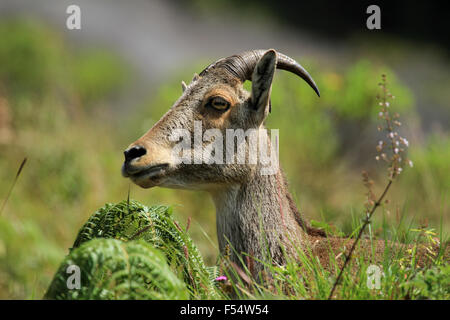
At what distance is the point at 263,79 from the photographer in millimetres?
4395

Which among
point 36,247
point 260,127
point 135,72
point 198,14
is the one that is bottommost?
point 36,247

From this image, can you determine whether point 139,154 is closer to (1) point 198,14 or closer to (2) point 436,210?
(2) point 436,210

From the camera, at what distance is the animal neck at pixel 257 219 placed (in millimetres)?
4156

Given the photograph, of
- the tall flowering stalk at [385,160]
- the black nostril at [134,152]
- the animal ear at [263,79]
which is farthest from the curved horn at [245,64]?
the tall flowering stalk at [385,160]

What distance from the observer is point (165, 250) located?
12.5 ft

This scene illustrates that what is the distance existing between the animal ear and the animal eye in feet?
0.79

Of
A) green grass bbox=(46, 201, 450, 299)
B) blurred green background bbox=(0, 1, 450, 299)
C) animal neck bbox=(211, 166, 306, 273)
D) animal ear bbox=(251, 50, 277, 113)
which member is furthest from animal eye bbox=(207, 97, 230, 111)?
blurred green background bbox=(0, 1, 450, 299)

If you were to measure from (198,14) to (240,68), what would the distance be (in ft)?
51.9

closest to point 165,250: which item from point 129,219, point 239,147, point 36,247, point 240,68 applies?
point 129,219

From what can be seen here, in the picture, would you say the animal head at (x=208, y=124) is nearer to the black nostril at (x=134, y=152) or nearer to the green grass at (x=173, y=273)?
the black nostril at (x=134, y=152)

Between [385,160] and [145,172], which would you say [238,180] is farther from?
[385,160]

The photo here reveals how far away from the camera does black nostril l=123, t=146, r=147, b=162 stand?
3.94 meters

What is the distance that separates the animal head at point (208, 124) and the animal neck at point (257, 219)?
0.12 m

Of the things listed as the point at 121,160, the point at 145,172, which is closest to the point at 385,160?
the point at 145,172
